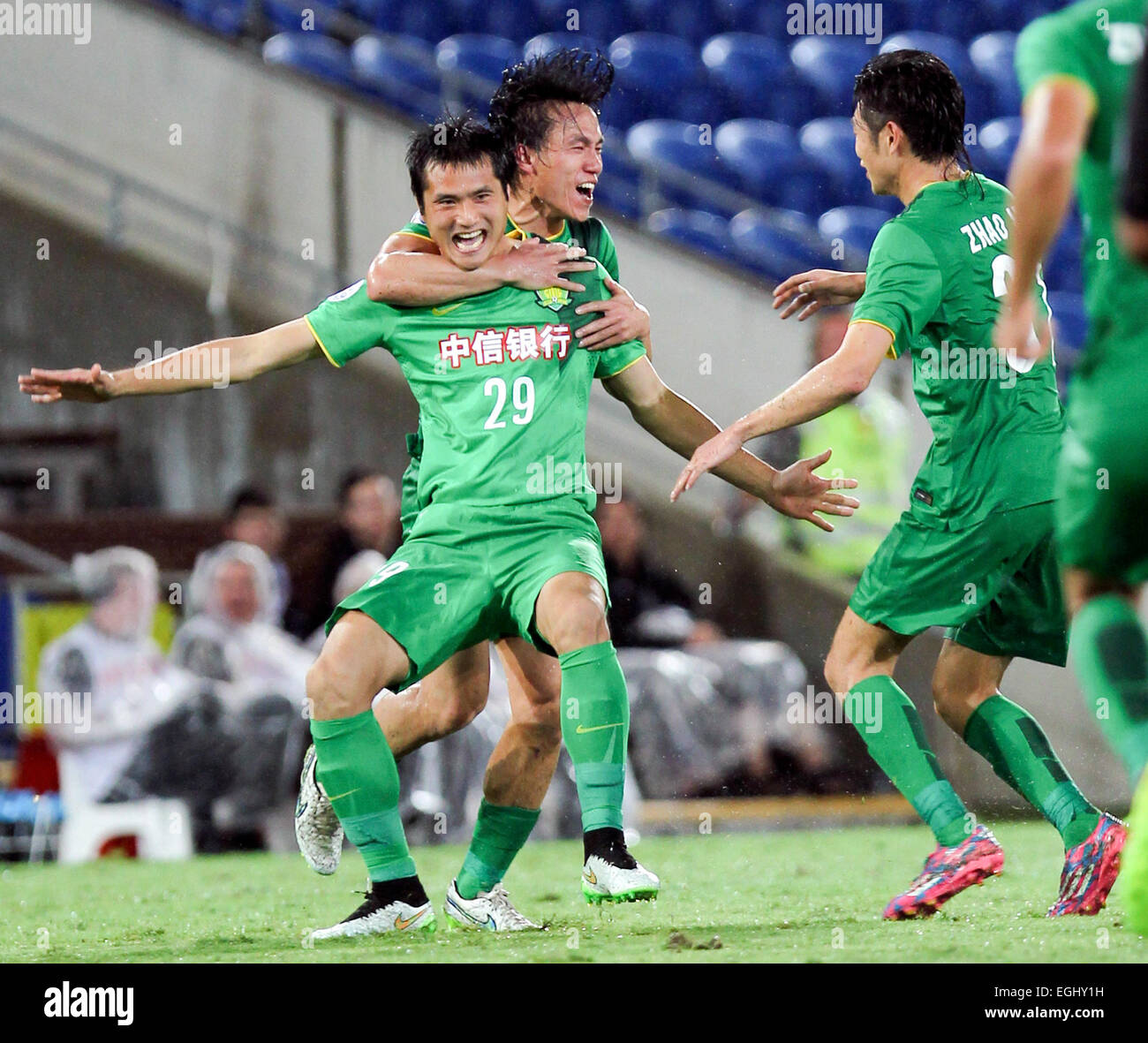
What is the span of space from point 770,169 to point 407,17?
2618 mm

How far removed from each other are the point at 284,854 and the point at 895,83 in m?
4.19

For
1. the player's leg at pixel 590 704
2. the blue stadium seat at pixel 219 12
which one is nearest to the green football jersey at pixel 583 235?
the player's leg at pixel 590 704

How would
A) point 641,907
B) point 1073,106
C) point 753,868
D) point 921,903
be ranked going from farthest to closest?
point 753,868
point 641,907
point 921,903
point 1073,106

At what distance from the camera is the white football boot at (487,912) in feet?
13.1

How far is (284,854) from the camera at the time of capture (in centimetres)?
686

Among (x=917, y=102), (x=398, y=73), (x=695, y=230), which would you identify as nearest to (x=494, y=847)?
(x=917, y=102)

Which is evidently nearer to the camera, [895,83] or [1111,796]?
[895,83]

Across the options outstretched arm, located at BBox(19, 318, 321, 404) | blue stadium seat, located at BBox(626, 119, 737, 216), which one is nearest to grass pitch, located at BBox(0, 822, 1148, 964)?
outstretched arm, located at BBox(19, 318, 321, 404)

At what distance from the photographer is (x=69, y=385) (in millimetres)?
3939

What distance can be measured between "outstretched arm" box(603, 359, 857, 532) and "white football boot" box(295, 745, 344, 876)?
1193 millimetres

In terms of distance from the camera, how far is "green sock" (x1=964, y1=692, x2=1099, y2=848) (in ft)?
13.2
